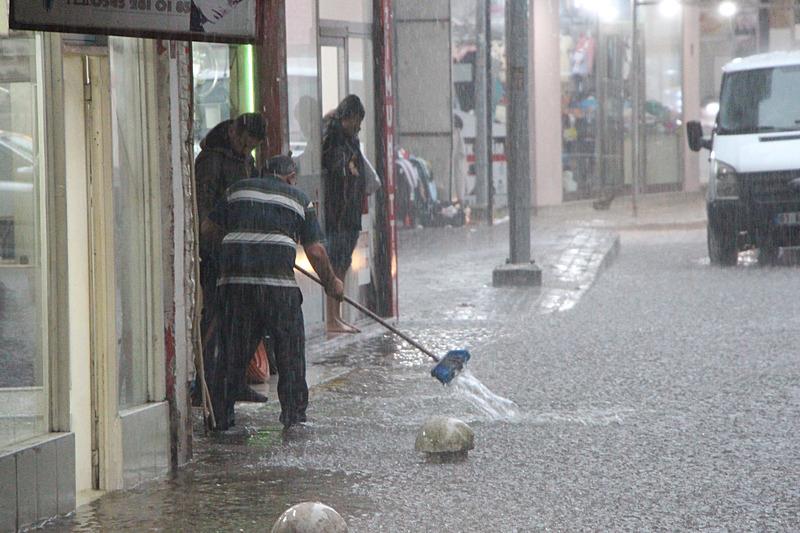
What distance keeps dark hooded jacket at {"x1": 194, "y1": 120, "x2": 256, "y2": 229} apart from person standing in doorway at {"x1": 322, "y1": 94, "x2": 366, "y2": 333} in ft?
8.53

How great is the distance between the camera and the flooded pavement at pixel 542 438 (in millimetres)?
6578

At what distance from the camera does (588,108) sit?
3244 centimetres

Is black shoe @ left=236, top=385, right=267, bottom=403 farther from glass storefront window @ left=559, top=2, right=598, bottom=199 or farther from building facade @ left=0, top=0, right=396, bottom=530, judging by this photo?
glass storefront window @ left=559, top=2, right=598, bottom=199

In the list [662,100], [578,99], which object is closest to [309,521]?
[578,99]

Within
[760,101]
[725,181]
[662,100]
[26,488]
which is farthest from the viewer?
[662,100]

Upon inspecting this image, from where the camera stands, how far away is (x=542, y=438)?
8.23 meters

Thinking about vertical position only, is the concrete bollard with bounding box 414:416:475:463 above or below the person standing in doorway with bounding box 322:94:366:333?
below

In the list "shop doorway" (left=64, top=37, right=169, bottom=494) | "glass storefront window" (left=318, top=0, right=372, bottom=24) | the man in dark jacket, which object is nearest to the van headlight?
"glass storefront window" (left=318, top=0, right=372, bottom=24)

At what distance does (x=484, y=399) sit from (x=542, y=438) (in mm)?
1155

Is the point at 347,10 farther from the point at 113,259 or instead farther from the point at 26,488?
the point at 26,488

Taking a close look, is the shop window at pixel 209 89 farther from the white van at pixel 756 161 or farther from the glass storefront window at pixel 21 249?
the white van at pixel 756 161

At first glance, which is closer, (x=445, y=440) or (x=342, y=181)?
(x=445, y=440)

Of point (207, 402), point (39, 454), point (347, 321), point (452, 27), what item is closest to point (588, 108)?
point (452, 27)

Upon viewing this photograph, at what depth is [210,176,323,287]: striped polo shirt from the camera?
847 centimetres
